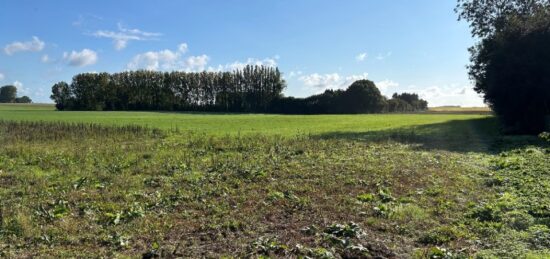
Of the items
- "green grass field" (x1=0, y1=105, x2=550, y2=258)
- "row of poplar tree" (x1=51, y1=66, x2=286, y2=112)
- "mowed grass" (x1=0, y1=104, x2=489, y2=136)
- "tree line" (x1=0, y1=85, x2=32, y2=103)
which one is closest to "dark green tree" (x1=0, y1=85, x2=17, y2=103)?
"tree line" (x1=0, y1=85, x2=32, y2=103)

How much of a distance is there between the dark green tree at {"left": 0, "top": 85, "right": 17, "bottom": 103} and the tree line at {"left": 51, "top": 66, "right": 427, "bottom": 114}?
64.5m

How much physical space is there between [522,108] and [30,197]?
118ft

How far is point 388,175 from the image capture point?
14.7 m

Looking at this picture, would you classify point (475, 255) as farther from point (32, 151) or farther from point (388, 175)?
point (32, 151)

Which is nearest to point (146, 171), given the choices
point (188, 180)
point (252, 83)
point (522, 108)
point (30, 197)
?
point (188, 180)

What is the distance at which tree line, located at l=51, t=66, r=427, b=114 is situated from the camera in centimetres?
10562

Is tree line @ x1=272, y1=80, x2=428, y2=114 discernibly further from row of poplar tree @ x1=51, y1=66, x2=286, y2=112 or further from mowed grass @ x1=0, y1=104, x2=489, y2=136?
mowed grass @ x1=0, y1=104, x2=489, y2=136

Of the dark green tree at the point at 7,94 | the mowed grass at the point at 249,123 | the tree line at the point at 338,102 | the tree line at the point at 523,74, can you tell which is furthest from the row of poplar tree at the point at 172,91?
the tree line at the point at 523,74

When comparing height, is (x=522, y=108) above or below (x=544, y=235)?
above

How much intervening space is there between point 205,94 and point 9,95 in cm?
8840

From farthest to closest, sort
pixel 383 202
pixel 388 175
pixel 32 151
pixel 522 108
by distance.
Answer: pixel 522 108
pixel 32 151
pixel 388 175
pixel 383 202

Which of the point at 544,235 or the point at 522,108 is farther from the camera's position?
the point at 522,108

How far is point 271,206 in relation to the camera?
10242 millimetres

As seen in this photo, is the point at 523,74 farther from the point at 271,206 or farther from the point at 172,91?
the point at 172,91
